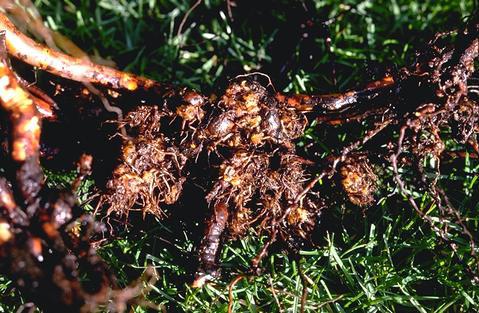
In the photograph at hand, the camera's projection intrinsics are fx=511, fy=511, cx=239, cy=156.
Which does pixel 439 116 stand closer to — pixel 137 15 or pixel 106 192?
pixel 106 192

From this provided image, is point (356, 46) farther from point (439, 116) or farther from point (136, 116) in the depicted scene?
point (136, 116)

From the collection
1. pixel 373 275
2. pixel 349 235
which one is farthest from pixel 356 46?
pixel 373 275

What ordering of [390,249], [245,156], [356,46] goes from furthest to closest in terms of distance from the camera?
[356,46] < [390,249] < [245,156]

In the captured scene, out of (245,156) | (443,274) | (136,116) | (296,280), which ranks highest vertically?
→ (136,116)

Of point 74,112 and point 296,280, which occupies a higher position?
point 74,112

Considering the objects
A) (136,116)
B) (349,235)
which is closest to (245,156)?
(136,116)

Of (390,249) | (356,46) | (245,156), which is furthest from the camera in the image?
(356,46)

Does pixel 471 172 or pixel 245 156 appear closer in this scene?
pixel 245 156
